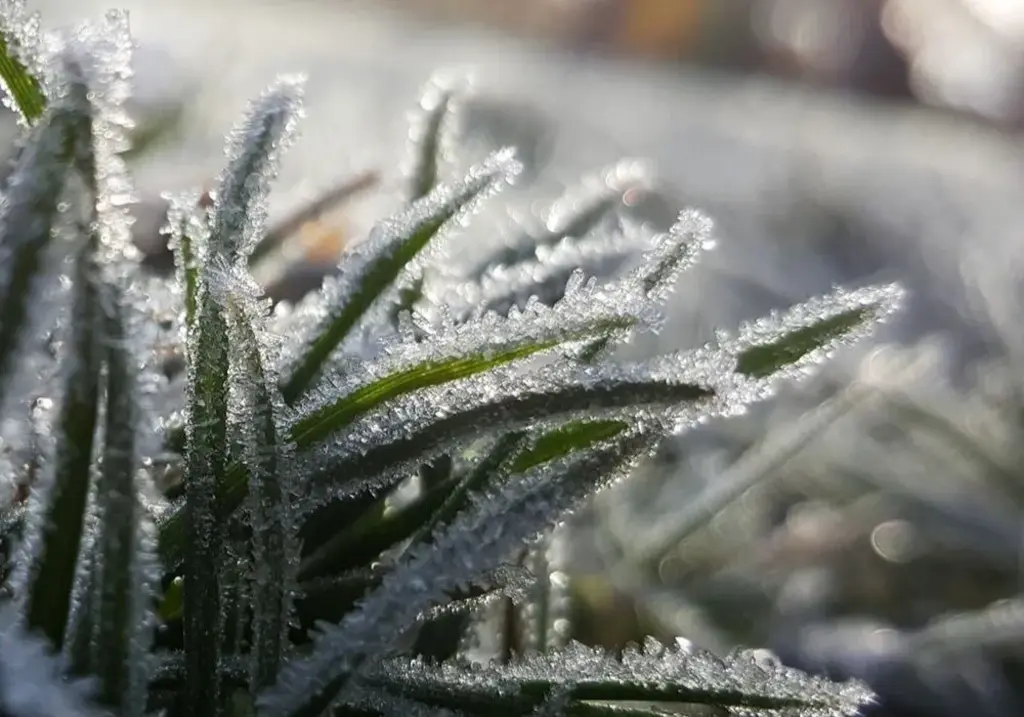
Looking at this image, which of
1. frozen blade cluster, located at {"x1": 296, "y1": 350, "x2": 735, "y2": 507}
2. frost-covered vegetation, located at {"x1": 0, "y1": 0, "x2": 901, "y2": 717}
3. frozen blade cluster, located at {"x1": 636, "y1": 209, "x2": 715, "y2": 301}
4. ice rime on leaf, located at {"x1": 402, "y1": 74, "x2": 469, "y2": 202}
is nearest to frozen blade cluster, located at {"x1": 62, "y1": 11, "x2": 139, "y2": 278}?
frost-covered vegetation, located at {"x1": 0, "y1": 0, "x2": 901, "y2": 717}

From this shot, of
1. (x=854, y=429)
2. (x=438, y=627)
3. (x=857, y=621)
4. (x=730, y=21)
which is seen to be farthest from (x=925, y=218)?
(x=730, y=21)

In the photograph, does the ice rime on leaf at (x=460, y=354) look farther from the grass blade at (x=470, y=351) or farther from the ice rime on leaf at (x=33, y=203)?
the ice rime on leaf at (x=33, y=203)

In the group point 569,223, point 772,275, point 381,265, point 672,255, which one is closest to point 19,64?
point 381,265

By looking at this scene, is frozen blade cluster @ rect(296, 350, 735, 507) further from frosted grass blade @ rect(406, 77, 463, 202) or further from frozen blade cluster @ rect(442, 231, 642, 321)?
frosted grass blade @ rect(406, 77, 463, 202)

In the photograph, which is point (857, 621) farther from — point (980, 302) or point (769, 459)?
point (980, 302)

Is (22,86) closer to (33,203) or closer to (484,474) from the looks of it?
(33,203)

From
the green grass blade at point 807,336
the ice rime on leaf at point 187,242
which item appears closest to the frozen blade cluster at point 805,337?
the green grass blade at point 807,336

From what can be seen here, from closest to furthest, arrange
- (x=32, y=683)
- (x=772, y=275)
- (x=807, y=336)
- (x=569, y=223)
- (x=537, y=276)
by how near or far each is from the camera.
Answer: (x=32, y=683)
(x=807, y=336)
(x=537, y=276)
(x=569, y=223)
(x=772, y=275)

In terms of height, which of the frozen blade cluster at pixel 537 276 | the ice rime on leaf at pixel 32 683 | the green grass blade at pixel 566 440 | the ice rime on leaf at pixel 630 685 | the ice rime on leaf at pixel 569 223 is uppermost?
the ice rime on leaf at pixel 569 223
